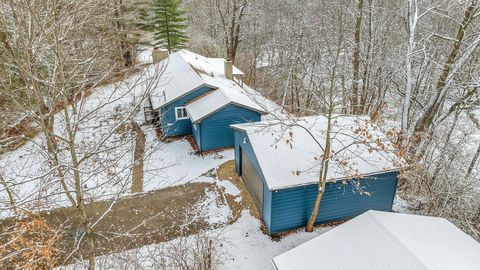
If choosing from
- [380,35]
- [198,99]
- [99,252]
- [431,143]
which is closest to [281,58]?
[380,35]

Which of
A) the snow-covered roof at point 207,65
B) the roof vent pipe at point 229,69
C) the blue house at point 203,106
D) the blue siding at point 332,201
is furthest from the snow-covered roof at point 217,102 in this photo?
the blue siding at point 332,201

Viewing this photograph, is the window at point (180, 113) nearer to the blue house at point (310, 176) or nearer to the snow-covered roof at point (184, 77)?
the snow-covered roof at point (184, 77)

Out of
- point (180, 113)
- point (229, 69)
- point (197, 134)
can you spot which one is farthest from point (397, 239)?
point (229, 69)

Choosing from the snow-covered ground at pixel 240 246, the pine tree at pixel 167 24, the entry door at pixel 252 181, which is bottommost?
the snow-covered ground at pixel 240 246

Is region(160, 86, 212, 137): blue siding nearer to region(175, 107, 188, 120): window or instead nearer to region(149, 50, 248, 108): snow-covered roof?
region(175, 107, 188, 120): window

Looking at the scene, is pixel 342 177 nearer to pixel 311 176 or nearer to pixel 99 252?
pixel 311 176
